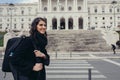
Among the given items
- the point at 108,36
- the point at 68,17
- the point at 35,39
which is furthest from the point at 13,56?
the point at 68,17

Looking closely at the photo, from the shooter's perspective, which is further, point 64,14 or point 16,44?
point 64,14

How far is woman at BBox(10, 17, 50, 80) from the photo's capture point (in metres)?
4.99

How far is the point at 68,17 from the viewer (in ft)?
348

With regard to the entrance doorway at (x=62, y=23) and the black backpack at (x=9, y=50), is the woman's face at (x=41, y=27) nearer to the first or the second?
the black backpack at (x=9, y=50)

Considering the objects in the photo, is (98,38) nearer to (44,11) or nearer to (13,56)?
(13,56)

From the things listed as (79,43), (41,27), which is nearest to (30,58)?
(41,27)

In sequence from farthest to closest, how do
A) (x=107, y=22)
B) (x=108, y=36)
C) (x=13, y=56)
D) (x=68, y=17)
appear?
(x=107, y=22), (x=68, y=17), (x=108, y=36), (x=13, y=56)

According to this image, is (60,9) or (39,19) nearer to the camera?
(39,19)

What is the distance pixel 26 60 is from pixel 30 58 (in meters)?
0.06

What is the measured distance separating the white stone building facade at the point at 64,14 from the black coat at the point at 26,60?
97.5m

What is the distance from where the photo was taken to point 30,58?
5051 mm

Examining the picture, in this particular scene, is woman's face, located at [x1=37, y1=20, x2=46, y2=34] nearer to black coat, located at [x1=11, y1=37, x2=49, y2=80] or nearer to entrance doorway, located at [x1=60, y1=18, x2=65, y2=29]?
black coat, located at [x1=11, y1=37, x2=49, y2=80]

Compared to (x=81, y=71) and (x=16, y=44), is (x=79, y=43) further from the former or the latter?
(x=16, y=44)

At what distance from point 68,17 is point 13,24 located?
26.3 m
